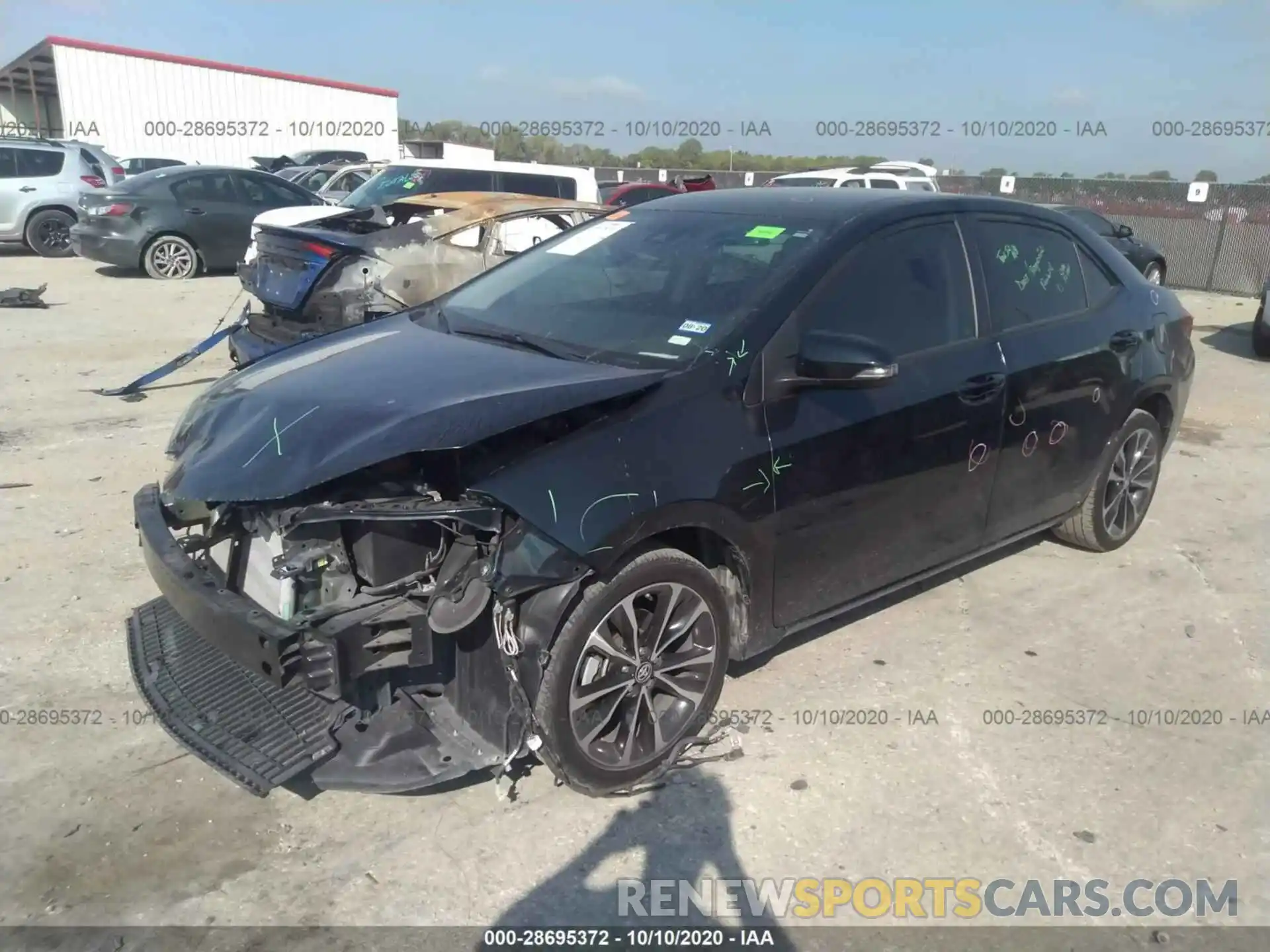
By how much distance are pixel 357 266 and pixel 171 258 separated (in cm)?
797

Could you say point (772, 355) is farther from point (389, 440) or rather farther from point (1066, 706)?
point (1066, 706)

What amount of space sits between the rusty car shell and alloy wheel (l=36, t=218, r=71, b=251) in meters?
10.0

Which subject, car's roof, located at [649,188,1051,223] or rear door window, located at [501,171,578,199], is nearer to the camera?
car's roof, located at [649,188,1051,223]

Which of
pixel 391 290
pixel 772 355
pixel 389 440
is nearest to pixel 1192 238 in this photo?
pixel 391 290

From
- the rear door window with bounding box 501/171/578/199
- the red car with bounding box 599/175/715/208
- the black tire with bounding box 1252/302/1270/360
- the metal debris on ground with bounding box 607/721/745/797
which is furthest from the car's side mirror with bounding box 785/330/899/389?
the red car with bounding box 599/175/715/208

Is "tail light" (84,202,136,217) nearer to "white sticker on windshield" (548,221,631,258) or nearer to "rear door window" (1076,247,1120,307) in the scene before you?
"white sticker on windshield" (548,221,631,258)

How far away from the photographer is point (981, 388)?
12.9 ft

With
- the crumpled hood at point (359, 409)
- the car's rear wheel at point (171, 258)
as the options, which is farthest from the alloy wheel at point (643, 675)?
the car's rear wheel at point (171, 258)

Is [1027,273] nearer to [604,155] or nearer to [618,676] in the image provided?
[618,676]

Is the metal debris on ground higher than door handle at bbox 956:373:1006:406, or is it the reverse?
door handle at bbox 956:373:1006:406

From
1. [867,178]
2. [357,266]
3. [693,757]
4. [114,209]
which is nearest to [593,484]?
[693,757]

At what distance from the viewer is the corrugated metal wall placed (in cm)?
3170

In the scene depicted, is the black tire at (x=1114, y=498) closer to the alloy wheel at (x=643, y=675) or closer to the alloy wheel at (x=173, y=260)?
the alloy wheel at (x=643, y=675)

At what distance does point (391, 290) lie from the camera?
22.8ft
